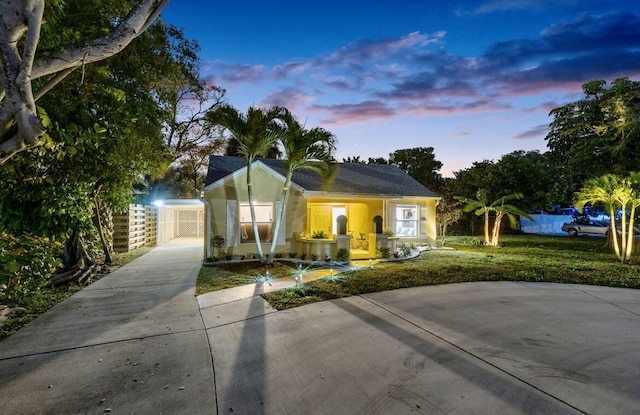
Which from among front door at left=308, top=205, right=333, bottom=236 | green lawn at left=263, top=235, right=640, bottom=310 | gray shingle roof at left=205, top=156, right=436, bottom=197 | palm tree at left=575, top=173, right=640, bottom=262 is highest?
gray shingle roof at left=205, top=156, right=436, bottom=197

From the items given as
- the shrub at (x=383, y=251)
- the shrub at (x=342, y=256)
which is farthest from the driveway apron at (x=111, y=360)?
the shrub at (x=383, y=251)

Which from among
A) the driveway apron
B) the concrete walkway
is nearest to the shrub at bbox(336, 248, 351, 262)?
the concrete walkway

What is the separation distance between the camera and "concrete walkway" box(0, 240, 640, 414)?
2.92m

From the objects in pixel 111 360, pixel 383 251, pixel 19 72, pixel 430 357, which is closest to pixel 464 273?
pixel 383 251

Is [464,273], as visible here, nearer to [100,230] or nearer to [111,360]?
[111,360]

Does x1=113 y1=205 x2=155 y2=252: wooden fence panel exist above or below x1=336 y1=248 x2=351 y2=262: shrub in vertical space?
above

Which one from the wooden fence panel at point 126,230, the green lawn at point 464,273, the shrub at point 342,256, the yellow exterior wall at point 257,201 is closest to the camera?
the green lawn at point 464,273

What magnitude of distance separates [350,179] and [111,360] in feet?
39.5

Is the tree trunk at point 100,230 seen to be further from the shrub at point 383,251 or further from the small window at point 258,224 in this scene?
the shrub at point 383,251

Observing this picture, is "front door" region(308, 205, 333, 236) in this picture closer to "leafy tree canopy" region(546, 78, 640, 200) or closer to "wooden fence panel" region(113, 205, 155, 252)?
"wooden fence panel" region(113, 205, 155, 252)

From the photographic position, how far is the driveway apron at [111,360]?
291 centimetres

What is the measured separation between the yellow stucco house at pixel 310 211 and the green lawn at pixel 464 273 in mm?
2240

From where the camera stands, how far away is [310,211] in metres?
14.4

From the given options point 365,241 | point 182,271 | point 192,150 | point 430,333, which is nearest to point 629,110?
point 365,241
